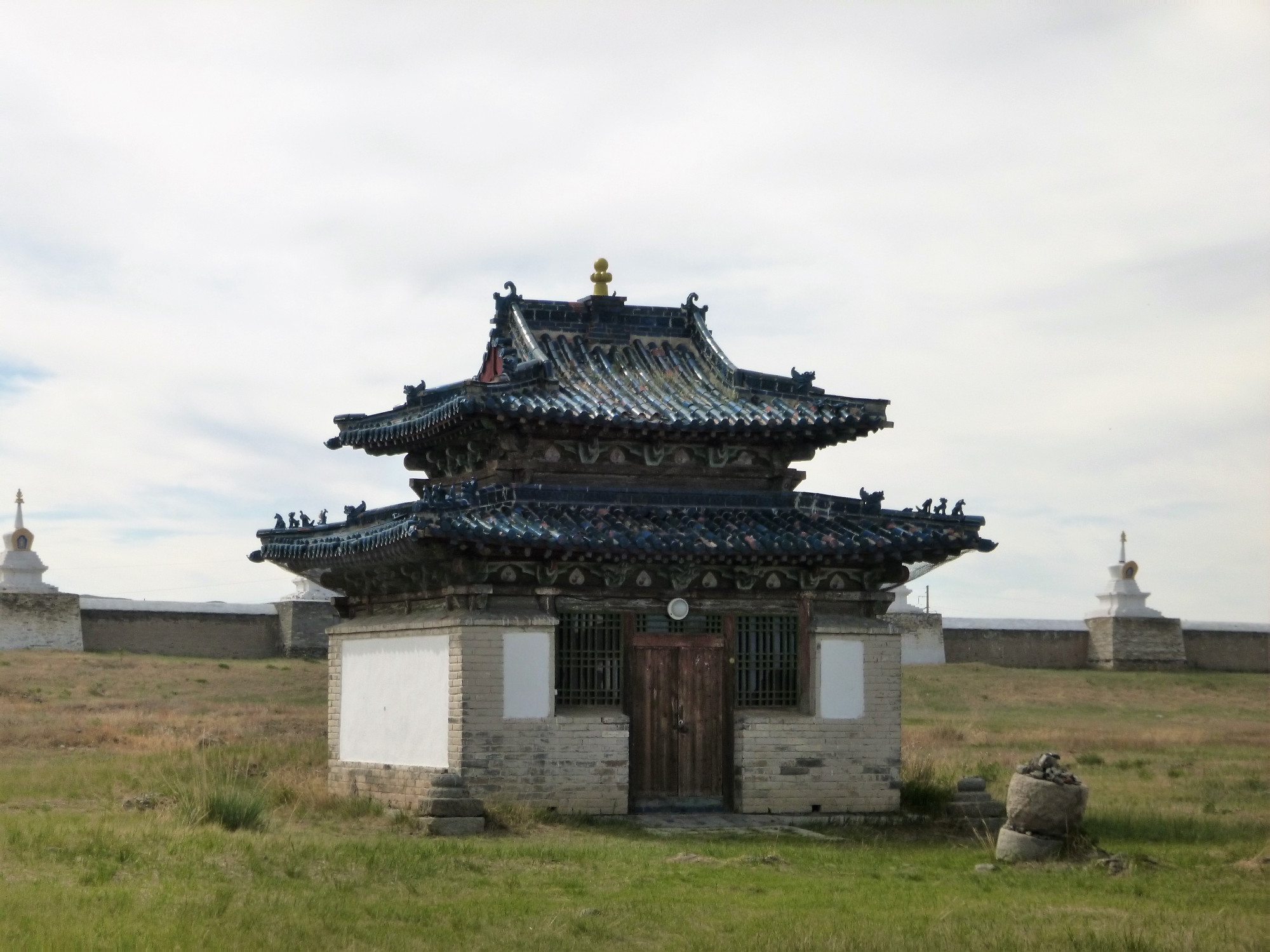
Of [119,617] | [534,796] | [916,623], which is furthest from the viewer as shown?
[916,623]

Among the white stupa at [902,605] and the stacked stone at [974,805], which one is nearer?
the stacked stone at [974,805]

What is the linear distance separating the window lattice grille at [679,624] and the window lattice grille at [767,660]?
336 mm

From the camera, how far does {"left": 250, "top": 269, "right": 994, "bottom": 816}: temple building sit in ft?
66.1

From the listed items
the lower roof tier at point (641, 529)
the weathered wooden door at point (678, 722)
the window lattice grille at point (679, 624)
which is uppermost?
the lower roof tier at point (641, 529)

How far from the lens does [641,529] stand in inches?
812

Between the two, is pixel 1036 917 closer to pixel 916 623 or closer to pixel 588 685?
pixel 588 685

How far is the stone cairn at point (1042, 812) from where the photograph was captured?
16953mm

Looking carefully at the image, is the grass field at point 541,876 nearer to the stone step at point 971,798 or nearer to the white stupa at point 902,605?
the stone step at point 971,798

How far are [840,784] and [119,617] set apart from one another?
39.0 metres

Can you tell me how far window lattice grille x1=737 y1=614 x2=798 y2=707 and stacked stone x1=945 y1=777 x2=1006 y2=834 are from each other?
2.49 meters

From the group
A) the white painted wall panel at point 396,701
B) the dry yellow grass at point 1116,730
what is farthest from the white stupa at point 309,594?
the white painted wall panel at point 396,701

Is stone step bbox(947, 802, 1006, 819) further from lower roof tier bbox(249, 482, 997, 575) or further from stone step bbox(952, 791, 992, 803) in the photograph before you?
lower roof tier bbox(249, 482, 997, 575)

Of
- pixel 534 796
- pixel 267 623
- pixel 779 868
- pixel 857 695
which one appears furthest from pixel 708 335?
pixel 267 623

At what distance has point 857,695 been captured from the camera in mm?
21609
